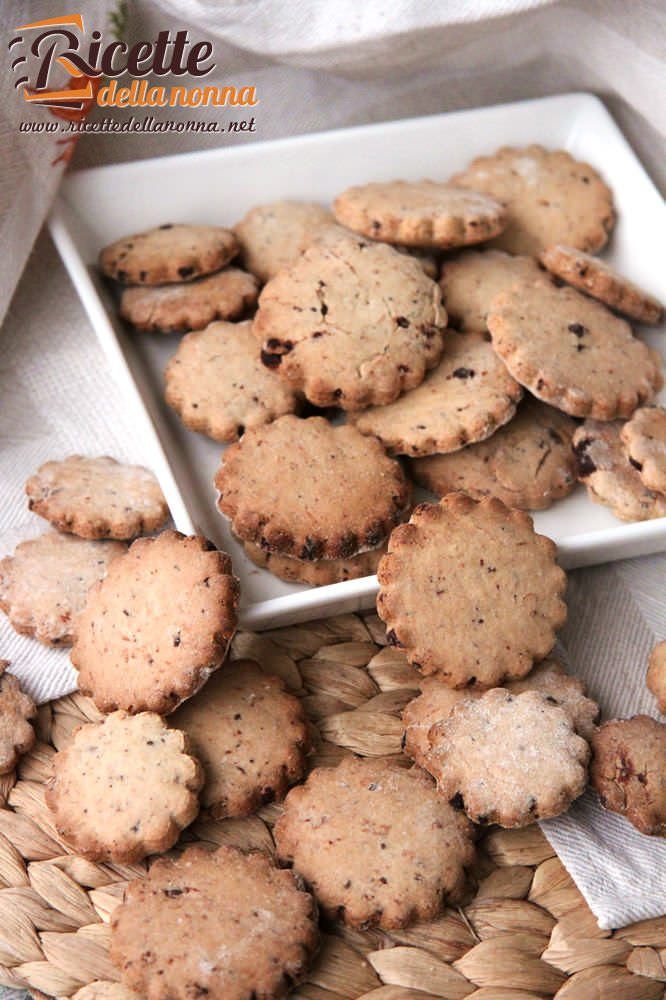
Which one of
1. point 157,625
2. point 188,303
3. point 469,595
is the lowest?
A: point 157,625

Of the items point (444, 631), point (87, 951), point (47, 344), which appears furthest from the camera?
point (47, 344)

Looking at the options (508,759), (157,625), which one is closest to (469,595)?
(508,759)

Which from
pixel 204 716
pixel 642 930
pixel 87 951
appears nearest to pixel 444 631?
pixel 204 716

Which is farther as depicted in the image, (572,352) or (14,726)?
(572,352)

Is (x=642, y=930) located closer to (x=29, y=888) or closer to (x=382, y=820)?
(x=382, y=820)

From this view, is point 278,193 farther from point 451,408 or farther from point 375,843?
point 375,843

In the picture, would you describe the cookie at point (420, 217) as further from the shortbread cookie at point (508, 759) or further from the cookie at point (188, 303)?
the shortbread cookie at point (508, 759)
